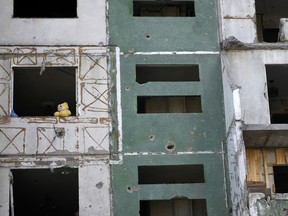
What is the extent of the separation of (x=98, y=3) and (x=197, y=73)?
3641 millimetres

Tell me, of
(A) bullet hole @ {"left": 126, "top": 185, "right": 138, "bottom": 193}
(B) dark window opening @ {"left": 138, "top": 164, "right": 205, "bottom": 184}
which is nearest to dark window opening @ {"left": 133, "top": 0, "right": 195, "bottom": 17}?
(B) dark window opening @ {"left": 138, "top": 164, "right": 205, "bottom": 184}

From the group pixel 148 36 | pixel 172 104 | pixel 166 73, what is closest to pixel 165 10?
pixel 148 36

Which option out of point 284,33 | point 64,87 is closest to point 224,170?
point 284,33

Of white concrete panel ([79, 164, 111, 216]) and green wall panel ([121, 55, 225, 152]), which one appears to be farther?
green wall panel ([121, 55, 225, 152])

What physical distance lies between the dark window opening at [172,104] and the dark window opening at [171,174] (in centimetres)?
179

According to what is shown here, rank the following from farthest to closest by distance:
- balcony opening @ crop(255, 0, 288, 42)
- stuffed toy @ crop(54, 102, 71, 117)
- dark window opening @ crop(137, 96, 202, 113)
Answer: balcony opening @ crop(255, 0, 288, 42) < dark window opening @ crop(137, 96, 202, 113) < stuffed toy @ crop(54, 102, 71, 117)

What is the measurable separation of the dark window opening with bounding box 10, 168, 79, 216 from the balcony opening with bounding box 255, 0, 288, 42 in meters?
7.98

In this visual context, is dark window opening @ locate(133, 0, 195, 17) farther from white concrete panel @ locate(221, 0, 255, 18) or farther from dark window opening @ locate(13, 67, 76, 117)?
dark window opening @ locate(13, 67, 76, 117)

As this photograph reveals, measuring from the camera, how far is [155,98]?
80.5 ft

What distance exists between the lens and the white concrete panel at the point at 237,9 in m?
23.7

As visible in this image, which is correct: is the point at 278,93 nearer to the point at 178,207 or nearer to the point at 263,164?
the point at 263,164

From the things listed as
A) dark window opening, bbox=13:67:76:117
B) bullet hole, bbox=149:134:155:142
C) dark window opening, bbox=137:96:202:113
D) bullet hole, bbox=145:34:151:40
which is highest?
bullet hole, bbox=145:34:151:40

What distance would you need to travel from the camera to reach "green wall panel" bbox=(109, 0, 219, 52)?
23312mm

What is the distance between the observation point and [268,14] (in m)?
26.9
